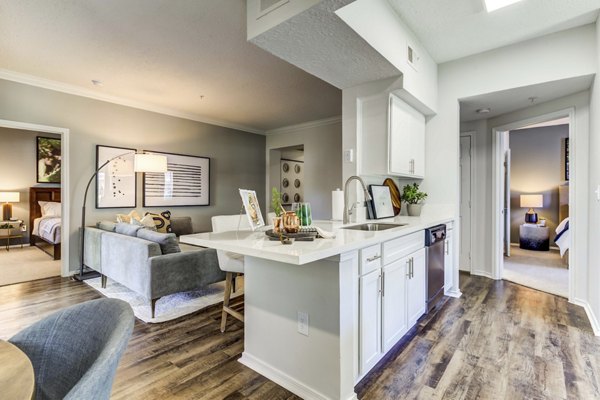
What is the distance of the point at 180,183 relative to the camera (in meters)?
5.32

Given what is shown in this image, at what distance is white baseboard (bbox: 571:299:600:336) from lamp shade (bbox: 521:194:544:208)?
352 cm

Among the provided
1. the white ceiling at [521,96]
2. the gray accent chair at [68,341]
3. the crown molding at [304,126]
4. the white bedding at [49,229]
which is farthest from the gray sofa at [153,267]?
the crown molding at [304,126]

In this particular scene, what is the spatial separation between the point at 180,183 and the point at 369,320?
4505 millimetres

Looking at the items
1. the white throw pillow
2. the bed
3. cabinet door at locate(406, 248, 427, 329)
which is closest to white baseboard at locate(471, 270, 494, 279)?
cabinet door at locate(406, 248, 427, 329)

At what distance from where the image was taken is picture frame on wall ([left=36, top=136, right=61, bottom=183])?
6254 millimetres

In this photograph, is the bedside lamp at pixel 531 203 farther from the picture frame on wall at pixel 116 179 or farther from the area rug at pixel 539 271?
the picture frame on wall at pixel 116 179

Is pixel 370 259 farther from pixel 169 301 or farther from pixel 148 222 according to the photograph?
pixel 148 222

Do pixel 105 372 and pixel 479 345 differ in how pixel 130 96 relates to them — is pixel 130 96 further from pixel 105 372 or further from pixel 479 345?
pixel 479 345

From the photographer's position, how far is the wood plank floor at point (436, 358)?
1.71 metres

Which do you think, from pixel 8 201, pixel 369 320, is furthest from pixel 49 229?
pixel 369 320

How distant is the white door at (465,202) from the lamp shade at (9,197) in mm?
8494

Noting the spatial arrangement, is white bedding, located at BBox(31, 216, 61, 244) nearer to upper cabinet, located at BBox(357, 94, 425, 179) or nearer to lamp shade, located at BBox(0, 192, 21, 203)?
lamp shade, located at BBox(0, 192, 21, 203)

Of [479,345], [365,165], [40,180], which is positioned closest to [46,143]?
[40,180]

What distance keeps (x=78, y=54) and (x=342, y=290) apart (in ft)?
11.8
